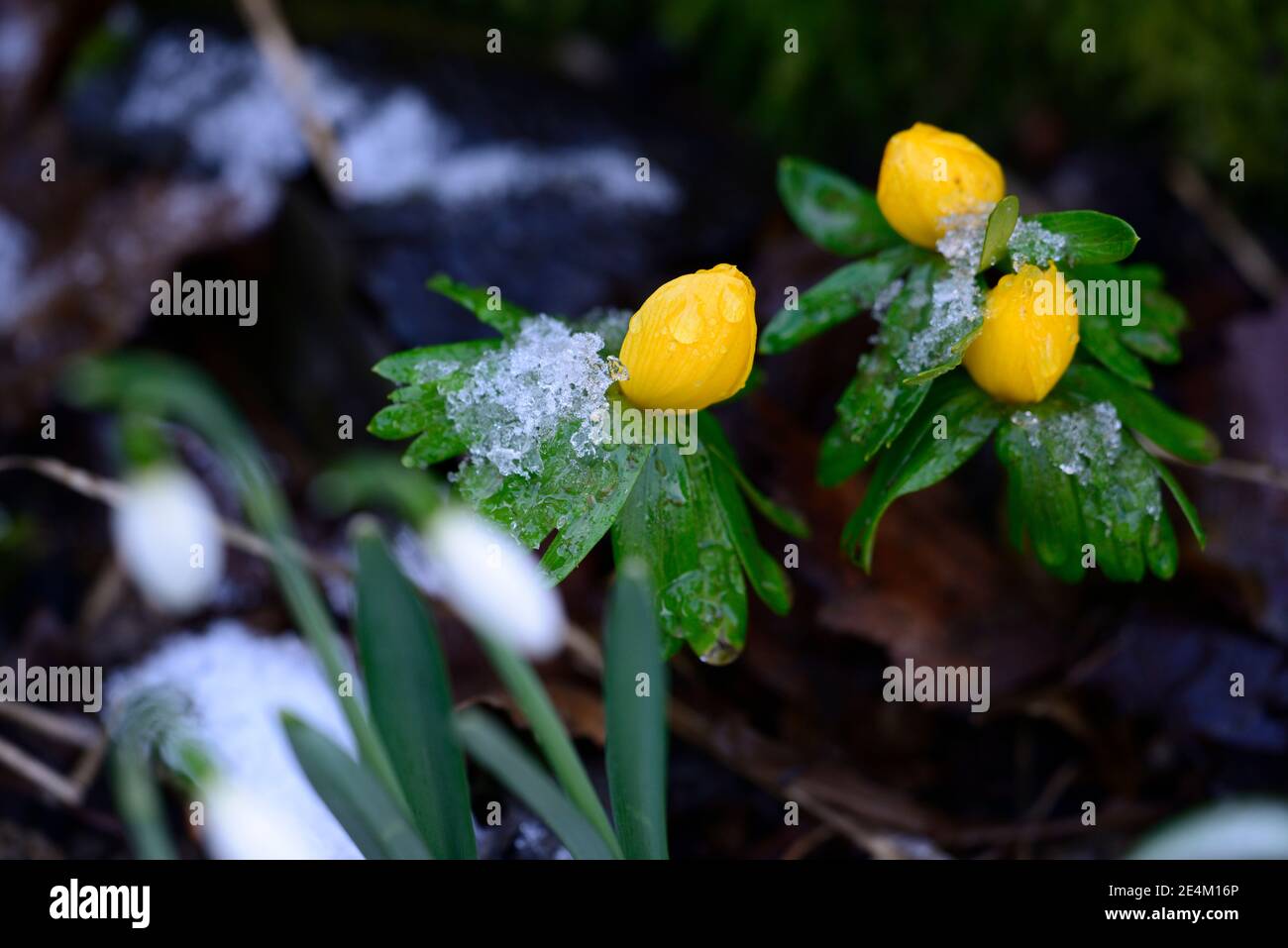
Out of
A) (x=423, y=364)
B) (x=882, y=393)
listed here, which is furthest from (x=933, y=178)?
(x=423, y=364)

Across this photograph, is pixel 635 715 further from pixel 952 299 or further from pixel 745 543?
pixel 952 299

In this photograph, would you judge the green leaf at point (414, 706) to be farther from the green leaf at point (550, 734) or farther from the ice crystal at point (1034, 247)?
the ice crystal at point (1034, 247)

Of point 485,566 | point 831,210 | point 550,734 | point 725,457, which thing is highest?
point 831,210

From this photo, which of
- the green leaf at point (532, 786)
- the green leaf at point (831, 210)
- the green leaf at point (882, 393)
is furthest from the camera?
the green leaf at point (831, 210)

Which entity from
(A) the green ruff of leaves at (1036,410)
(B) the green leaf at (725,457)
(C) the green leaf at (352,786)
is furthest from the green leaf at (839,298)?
(C) the green leaf at (352,786)
